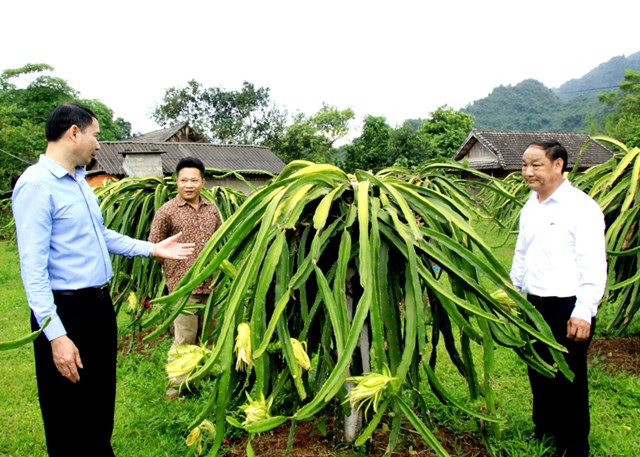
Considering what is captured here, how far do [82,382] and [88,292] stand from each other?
1.29 ft

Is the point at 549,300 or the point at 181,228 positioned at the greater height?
the point at 181,228

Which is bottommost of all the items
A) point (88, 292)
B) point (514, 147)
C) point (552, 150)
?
point (88, 292)

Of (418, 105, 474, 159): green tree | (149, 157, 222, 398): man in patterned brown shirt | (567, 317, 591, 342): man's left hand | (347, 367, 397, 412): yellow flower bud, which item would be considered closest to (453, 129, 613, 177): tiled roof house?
(418, 105, 474, 159): green tree

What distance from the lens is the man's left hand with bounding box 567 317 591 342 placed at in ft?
7.77

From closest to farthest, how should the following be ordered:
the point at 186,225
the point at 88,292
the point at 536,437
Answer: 1. the point at 88,292
2. the point at 536,437
3. the point at 186,225

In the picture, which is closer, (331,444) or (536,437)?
(331,444)

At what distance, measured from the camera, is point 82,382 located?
2309 mm

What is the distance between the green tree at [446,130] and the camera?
90.7 feet

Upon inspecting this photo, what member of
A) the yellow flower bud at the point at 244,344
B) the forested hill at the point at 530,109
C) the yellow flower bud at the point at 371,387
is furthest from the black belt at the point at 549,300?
the forested hill at the point at 530,109

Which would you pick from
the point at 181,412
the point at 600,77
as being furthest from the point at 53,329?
the point at 600,77

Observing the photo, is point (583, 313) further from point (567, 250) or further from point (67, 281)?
point (67, 281)

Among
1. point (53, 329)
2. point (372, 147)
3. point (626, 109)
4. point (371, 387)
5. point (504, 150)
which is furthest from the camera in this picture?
point (626, 109)

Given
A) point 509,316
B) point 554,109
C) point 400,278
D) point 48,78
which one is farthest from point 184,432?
point 554,109

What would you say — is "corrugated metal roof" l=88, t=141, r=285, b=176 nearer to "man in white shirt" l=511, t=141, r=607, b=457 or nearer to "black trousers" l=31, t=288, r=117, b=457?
"black trousers" l=31, t=288, r=117, b=457
